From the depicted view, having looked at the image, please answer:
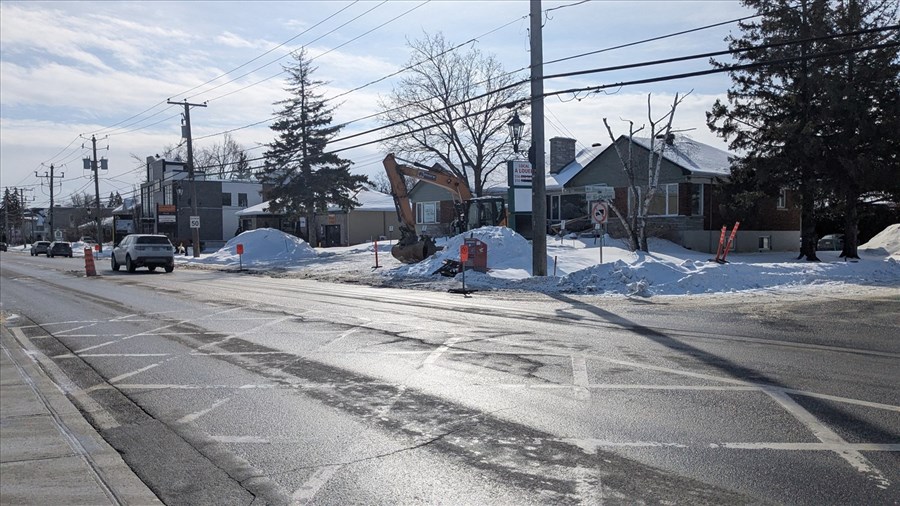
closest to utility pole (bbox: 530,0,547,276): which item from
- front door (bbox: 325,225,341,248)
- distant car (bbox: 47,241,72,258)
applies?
front door (bbox: 325,225,341,248)

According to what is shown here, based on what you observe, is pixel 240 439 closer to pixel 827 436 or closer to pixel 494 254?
pixel 827 436

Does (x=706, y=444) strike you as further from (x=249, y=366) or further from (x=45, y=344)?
(x=45, y=344)

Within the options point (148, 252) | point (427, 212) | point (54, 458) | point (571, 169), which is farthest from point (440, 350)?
point (427, 212)

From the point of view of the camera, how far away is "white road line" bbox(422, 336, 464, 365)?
30.8 feet

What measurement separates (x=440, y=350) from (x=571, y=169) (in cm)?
3618

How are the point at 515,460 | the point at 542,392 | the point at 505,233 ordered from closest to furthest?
the point at 515,460, the point at 542,392, the point at 505,233

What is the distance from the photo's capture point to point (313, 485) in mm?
5012

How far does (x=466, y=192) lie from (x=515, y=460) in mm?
28086

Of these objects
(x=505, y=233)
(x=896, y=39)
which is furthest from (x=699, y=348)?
(x=896, y=39)

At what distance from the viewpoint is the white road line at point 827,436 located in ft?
16.1

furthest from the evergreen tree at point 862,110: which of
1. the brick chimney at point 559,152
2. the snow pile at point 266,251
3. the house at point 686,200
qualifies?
the snow pile at point 266,251

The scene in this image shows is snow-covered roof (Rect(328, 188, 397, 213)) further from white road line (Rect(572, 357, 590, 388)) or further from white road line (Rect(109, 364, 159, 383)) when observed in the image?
white road line (Rect(572, 357, 590, 388))

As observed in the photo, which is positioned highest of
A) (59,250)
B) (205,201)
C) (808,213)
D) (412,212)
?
(205,201)

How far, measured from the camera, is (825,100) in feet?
80.6
